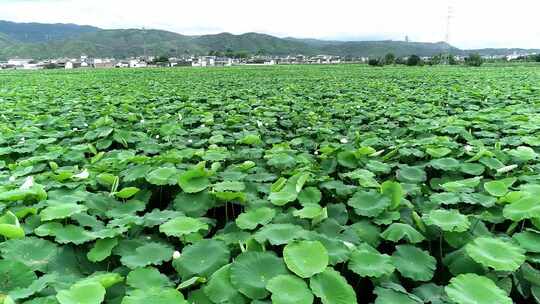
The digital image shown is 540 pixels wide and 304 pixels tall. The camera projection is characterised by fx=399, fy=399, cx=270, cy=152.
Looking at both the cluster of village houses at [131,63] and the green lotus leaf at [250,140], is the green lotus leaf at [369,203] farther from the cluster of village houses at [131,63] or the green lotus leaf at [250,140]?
the cluster of village houses at [131,63]

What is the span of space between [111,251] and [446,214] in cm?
167

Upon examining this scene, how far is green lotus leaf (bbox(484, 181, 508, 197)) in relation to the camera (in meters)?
2.29

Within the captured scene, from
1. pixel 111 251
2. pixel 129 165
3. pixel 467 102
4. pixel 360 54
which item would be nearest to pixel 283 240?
pixel 111 251

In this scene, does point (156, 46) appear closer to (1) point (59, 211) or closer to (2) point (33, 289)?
(1) point (59, 211)

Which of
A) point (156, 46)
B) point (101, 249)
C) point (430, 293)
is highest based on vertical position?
point (156, 46)

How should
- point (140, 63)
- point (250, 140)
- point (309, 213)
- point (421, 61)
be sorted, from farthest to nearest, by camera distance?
point (140, 63), point (421, 61), point (250, 140), point (309, 213)

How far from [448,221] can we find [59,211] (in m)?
1.97

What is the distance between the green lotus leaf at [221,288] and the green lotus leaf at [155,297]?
13cm

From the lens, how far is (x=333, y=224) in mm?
2139

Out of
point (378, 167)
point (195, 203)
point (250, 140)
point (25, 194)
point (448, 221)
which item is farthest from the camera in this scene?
point (250, 140)

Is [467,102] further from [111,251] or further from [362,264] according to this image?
[111,251]

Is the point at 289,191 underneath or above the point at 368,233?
above

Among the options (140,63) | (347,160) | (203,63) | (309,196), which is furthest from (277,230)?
(140,63)

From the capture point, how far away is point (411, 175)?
9.62 ft
